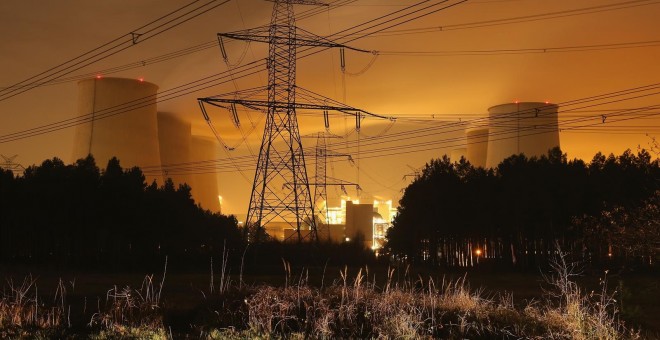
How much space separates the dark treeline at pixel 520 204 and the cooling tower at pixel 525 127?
0.74 metres

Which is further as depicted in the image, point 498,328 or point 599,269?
point 599,269

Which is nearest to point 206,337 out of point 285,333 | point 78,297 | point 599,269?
point 285,333

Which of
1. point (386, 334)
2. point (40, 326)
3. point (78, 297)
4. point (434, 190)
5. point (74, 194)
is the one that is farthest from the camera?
point (434, 190)

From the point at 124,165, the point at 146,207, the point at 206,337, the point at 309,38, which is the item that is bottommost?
the point at 206,337

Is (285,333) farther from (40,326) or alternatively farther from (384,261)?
(384,261)

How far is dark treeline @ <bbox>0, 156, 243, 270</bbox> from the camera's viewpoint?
101 feet

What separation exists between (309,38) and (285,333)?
2002 centimetres

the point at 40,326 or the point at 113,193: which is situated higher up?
the point at 113,193

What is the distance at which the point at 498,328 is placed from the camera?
9977mm

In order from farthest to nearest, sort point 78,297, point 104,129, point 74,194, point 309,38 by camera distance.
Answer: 1. point 104,129
2. point 74,194
3. point 309,38
4. point 78,297

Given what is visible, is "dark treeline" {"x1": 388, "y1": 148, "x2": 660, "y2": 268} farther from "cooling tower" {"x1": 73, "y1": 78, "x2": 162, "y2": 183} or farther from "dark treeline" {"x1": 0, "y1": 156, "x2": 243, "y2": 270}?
"cooling tower" {"x1": 73, "y1": 78, "x2": 162, "y2": 183}

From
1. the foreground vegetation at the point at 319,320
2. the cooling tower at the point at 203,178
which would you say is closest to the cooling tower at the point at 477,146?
the cooling tower at the point at 203,178

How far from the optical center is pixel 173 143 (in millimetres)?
44500

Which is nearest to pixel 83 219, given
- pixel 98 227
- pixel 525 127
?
pixel 98 227
